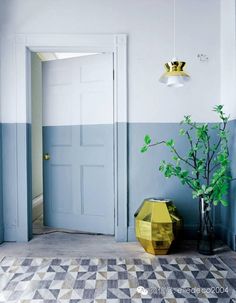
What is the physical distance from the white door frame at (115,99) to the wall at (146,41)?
2.6 inches

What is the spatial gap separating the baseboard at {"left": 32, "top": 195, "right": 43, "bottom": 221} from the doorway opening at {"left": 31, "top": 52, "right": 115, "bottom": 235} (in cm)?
43

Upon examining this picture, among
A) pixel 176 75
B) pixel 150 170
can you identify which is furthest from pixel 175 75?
pixel 150 170

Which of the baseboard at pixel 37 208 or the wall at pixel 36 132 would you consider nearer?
the baseboard at pixel 37 208

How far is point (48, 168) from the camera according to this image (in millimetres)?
3254

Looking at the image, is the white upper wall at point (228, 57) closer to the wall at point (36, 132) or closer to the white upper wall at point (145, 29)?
the white upper wall at point (145, 29)

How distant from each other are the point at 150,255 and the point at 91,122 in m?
1.50

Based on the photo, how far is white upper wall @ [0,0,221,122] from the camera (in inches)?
109

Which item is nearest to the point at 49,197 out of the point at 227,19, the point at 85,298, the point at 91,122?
the point at 91,122

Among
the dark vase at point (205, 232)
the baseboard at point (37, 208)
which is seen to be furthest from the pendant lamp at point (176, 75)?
the baseboard at point (37, 208)

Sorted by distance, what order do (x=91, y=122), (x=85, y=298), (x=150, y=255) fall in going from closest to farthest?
(x=85, y=298) → (x=150, y=255) → (x=91, y=122)

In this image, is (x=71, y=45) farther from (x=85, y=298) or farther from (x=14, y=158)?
(x=85, y=298)

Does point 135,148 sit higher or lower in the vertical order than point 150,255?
higher

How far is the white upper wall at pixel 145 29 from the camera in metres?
2.76

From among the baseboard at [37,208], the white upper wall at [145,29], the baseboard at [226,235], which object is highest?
the white upper wall at [145,29]
